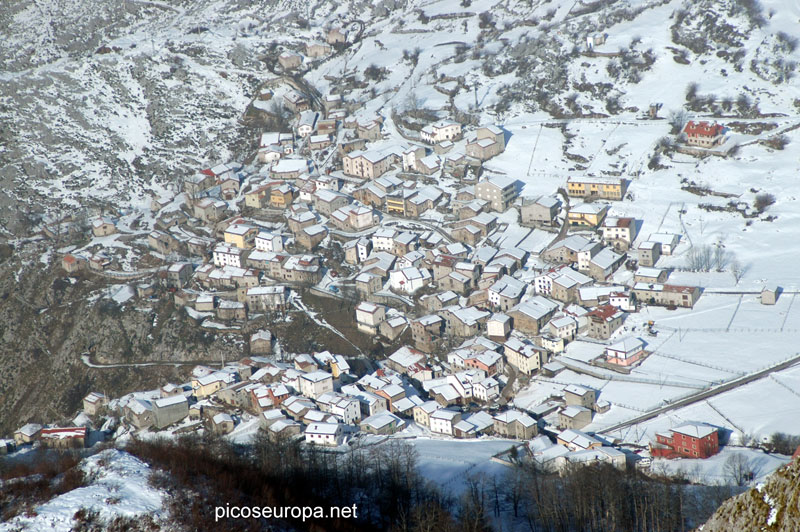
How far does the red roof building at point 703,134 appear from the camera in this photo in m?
52.4

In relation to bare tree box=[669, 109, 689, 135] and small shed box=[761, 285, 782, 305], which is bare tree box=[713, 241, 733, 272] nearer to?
small shed box=[761, 285, 782, 305]

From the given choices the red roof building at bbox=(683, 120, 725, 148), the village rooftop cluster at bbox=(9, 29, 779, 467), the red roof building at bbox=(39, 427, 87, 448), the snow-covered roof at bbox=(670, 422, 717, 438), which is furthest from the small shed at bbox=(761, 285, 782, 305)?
the red roof building at bbox=(39, 427, 87, 448)

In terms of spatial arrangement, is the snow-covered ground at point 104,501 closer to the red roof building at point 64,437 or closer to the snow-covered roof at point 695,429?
the red roof building at point 64,437

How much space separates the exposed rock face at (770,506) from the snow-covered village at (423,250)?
14.2m

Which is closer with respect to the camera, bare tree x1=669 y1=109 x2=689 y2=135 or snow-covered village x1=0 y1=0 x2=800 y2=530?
snow-covered village x1=0 y1=0 x2=800 y2=530

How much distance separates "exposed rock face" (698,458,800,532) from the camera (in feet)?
25.1

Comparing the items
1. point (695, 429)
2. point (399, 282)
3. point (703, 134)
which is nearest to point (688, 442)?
point (695, 429)

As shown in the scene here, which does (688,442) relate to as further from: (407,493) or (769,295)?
(769,295)

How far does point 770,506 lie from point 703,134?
1899 inches

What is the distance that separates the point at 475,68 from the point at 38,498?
5176 centimetres

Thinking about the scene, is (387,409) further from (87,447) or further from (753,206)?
(753,206)

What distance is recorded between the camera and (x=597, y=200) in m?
50.2

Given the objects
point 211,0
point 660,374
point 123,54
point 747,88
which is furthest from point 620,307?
point 211,0

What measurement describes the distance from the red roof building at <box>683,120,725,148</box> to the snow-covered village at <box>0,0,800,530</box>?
0.14 meters
